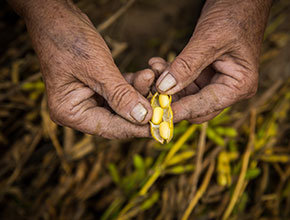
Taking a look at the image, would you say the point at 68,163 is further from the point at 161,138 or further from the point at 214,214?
the point at 214,214

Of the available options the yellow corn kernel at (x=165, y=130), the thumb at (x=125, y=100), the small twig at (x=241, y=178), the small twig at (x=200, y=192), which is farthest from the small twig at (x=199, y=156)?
the thumb at (x=125, y=100)

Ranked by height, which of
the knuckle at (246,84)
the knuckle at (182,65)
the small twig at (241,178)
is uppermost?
the knuckle at (182,65)

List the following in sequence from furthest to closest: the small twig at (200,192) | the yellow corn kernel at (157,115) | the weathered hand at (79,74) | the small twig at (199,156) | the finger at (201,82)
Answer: the small twig at (199,156), the small twig at (200,192), the finger at (201,82), the yellow corn kernel at (157,115), the weathered hand at (79,74)

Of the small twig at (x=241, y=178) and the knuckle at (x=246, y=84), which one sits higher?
the knuckle at (x=246, y=84)

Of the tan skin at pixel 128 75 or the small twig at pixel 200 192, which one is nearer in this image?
the tan skin at pixel 128 75

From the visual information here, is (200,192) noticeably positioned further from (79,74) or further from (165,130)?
(79,74)

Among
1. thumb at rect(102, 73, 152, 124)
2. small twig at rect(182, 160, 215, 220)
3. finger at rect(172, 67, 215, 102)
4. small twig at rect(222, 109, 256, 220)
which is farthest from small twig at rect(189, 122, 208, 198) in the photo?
thumb at rect(102, 73, 152, 124)

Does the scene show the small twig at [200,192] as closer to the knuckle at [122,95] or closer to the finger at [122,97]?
the finger at [122,97]

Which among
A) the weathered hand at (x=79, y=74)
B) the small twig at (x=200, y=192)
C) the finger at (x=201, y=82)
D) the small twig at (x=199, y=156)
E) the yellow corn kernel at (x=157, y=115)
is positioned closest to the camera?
the weathered hand at (x=79, y=74)
